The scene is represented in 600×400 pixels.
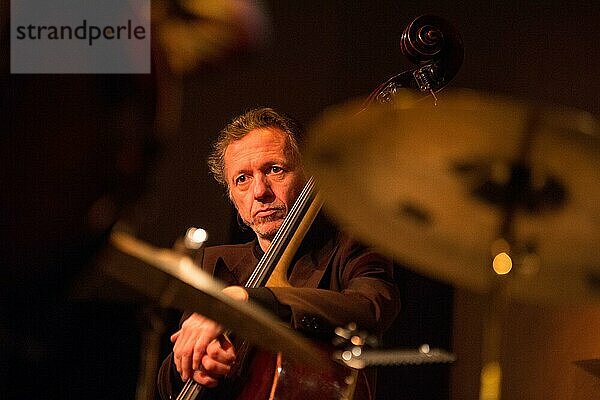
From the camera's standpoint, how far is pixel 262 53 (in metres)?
1.73

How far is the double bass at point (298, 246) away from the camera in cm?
129

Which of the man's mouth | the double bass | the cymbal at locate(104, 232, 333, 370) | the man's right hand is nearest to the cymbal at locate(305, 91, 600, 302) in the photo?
the cymbal at locate(104, 232, 333, 370)

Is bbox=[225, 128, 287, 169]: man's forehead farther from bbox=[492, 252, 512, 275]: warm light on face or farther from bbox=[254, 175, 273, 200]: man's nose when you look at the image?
bbox=[492, 252, 512, 275]: warm light on face

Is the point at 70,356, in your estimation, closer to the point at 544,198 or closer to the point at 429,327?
the point at 544,198

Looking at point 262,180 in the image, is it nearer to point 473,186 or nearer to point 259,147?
point 259,147

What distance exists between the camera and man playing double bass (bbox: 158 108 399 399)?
145 centimetres

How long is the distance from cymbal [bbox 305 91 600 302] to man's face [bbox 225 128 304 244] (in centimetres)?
82

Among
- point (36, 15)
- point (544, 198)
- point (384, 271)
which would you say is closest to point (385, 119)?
point (544, 198)

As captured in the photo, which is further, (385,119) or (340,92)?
(340,92)

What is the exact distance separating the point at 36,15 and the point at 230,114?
1421mm

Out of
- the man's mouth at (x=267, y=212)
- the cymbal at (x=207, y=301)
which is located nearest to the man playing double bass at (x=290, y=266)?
the man's mouth at (x=267, y=212)

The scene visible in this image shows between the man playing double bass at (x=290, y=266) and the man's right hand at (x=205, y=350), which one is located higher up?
the man playing double bass at (x=290, y=266)

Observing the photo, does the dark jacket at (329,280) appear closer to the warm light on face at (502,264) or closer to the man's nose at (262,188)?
the man's nose at (262,188)

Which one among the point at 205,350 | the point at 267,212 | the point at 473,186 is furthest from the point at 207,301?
the point at 267,212
